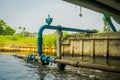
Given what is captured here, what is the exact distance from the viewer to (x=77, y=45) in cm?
2756

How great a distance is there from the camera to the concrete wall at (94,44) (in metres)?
23.1

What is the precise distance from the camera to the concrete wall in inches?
911

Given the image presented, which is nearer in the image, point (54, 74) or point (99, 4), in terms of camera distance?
point (99, 4)

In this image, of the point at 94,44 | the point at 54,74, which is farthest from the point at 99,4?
the point at 94,44

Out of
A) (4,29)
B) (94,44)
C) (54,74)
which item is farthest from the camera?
(4,29)

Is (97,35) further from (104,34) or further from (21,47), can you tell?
(21,47)

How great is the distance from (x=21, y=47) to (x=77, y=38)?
17.8 meters

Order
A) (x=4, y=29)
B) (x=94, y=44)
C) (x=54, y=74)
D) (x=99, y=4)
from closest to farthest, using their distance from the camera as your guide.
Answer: (x=99, y=4) → (x=54, y=74) → (x=94, y=44) → (x=4, y=29)

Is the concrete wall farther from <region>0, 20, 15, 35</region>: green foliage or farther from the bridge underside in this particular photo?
<region>0, 20, 15, 35</region>: green foliage

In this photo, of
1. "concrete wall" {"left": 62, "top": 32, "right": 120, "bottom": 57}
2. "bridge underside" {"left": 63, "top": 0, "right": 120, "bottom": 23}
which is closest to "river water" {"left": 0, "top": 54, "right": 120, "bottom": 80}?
"bridge underside" {"left": 63, "top": 0, "right": 120, "bottom": 23}

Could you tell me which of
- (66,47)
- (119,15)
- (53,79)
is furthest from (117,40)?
(53,79)

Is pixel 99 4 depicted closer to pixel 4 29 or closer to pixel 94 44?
pixel 94 44

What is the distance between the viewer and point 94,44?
25.2 meters

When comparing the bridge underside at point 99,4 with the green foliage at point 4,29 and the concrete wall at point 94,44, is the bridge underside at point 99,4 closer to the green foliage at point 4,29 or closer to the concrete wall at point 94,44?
the concrete wall at point 94,44
